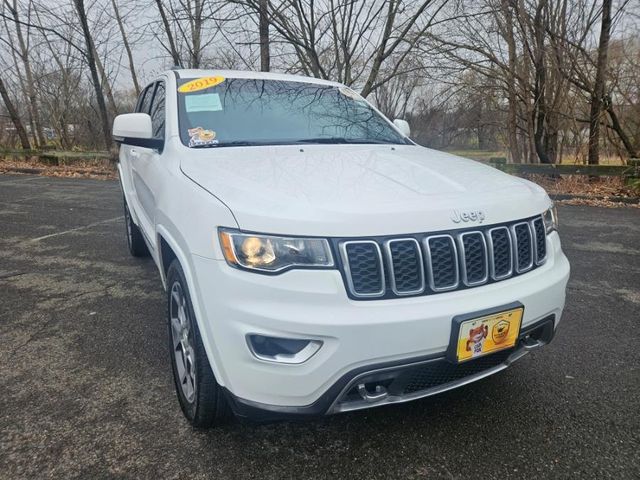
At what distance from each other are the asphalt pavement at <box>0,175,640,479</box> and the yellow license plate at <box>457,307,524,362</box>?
0.50m

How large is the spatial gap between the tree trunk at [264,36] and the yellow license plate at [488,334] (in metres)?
8.15

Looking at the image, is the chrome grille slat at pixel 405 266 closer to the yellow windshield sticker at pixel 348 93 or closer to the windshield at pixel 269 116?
the windshield at pixel 269 116

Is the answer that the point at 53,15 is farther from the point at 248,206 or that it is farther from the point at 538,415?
the point at 538,415

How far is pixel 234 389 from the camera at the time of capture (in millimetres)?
1646

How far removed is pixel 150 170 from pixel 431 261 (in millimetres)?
1974

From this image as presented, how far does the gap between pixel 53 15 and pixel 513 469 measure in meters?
14.3

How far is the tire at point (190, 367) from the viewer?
183 cm

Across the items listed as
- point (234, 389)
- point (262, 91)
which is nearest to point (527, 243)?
point (234, 389)

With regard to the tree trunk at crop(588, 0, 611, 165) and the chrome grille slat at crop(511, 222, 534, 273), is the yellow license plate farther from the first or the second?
the tree trunk at crop(588, 0, 611, 165)

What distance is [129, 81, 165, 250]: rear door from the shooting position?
9.03 ft

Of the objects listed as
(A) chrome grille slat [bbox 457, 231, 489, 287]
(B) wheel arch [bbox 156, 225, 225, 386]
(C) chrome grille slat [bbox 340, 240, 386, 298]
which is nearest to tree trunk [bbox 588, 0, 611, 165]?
(A) chrome grille slat [bbox 457, 231, 489, 287]

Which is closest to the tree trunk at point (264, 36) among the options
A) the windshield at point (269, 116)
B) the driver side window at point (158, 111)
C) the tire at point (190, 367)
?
the driver side window at point (158, 111)

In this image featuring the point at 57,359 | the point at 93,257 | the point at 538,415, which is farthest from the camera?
the point at 93,257

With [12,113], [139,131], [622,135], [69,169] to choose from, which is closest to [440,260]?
[139,131]
